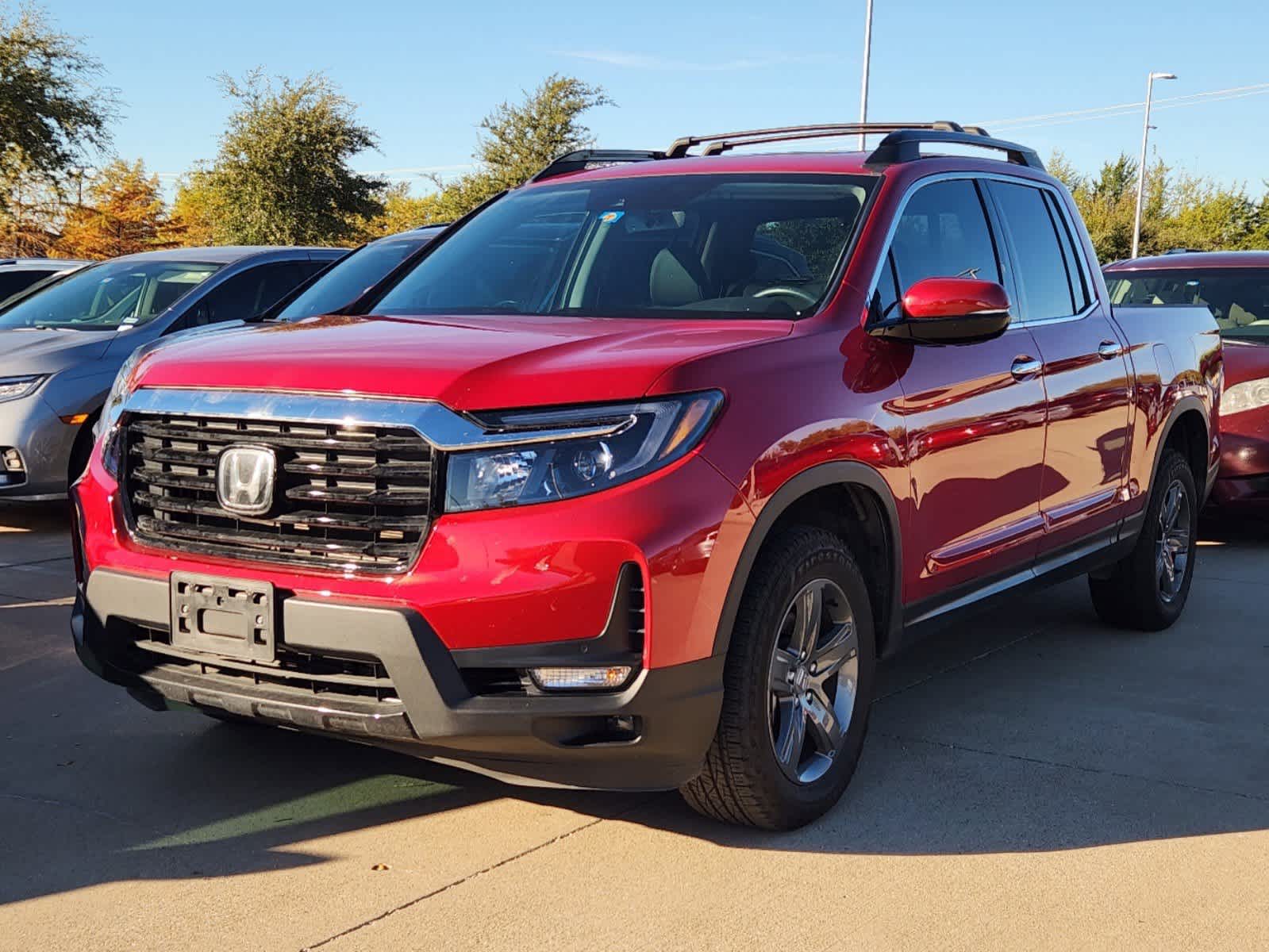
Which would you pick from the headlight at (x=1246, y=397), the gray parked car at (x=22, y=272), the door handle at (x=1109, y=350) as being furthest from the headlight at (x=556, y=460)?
the gray parked car at (x=22, y=272)

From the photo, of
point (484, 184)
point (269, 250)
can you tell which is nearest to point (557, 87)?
point (484, 184)

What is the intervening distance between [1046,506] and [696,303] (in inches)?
63.7

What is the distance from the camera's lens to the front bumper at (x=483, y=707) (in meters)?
3.28

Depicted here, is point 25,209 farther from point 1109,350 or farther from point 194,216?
point 1109,350

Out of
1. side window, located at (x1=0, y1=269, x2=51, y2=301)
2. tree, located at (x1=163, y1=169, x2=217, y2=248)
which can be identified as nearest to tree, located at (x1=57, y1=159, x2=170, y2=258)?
tree, located at (x1=163, y1=169, x2=217, y2=248)

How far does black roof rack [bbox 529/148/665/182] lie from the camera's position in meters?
5.54

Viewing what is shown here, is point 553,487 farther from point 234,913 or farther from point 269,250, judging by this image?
point 269,250

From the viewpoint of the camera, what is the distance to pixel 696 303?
435 centimetres

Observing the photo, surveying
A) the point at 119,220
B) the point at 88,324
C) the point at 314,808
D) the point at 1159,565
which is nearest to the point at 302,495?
the point at 314,808

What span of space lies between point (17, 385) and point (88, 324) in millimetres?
1003

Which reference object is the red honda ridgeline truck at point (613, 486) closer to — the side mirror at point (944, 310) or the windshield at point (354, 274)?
the side mirror at point (944, 310)

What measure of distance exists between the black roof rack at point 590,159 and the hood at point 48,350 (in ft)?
12.6

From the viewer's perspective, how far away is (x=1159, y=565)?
6.40 metres

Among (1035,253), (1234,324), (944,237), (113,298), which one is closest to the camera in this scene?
(944,237)
